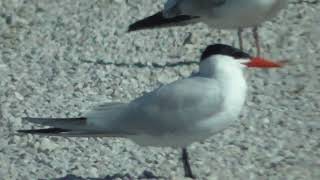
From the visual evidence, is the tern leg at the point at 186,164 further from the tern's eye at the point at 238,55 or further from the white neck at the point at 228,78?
the tern's eye at the point at 238,55

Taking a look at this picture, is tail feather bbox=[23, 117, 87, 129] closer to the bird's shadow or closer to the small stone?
the bird's shadow

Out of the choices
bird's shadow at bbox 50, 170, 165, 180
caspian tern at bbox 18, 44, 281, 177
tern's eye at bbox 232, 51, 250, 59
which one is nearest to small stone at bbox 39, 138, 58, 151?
bird's shadow at bbox 50, 170, 165, 180

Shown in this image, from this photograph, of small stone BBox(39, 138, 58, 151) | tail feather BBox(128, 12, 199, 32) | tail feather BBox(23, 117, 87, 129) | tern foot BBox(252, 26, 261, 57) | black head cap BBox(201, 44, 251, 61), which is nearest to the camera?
tail feather BBox(23, 117, 87, 129)

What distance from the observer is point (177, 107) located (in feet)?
18.6

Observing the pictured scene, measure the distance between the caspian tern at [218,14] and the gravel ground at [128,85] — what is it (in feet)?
0.79

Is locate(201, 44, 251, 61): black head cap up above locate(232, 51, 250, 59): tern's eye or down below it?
above

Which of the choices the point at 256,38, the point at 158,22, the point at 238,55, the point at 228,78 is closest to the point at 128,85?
the point at 158,22

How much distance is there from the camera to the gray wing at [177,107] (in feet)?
18.4

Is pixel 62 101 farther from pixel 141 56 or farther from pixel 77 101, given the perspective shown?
pixel 141 56

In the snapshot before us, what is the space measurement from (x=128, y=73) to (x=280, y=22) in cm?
158

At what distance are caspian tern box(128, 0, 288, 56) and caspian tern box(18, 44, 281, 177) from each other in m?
1.90

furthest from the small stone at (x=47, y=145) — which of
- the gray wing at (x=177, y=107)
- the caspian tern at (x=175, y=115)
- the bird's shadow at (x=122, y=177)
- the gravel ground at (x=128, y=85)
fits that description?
the gray wing at (x=177, y=107)

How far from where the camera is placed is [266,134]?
671 centimetres

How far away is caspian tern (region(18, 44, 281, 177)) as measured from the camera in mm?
5609
